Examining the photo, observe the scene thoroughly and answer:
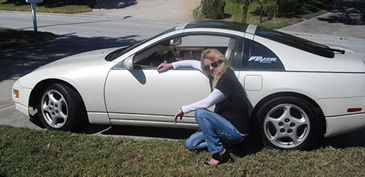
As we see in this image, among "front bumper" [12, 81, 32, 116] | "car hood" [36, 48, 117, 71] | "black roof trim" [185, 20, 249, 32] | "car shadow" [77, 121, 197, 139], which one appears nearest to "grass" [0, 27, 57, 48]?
"front bumper" [12, 81, 32, 116]

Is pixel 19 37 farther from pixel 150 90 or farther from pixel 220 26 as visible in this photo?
pixel 220 26

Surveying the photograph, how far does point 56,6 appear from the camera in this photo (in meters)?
22.2

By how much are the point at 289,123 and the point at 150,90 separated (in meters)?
1.71

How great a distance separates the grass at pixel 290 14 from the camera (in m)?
16.0

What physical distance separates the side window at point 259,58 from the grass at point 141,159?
39.3 inches

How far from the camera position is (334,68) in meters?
3.74

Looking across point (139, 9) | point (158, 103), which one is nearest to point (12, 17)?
point (139, 9)

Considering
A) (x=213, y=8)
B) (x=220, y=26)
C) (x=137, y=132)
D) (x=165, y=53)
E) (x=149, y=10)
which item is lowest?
(x=137, y=132)

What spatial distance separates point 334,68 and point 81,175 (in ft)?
9.96

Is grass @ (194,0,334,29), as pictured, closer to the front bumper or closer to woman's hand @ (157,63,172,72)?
woman's hand @ (157,63,172,72)

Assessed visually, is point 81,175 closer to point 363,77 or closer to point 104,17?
point 363,77

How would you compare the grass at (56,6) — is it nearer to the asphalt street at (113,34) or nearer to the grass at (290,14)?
the asphalt street at (113,34)

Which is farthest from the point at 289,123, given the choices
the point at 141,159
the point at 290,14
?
the point at 290,14

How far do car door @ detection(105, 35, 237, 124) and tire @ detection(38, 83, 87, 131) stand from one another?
426mm
